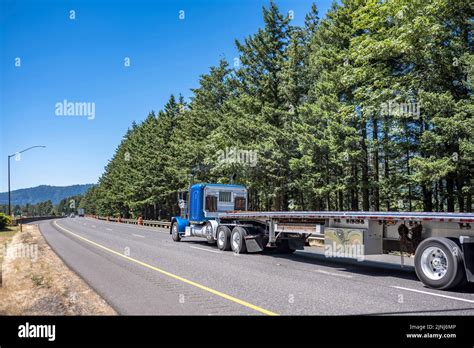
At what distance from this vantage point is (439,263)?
8516 millimetres

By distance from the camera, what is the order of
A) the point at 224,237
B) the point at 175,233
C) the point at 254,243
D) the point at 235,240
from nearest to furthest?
the point at 254,243
the point at 235,240
the point at 224,237
the point at 175,233

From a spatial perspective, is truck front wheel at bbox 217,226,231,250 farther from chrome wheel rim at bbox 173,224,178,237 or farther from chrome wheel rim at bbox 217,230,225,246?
chrome wheel rim at bbox 173,224,178,237

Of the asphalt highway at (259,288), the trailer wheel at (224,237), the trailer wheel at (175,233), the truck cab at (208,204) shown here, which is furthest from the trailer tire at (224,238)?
the trailer wheel at (175,233)

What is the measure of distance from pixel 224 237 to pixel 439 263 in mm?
9553

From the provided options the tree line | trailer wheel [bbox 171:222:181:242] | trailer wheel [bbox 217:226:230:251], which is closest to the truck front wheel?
trailer wheel [bbox 217:226:230:251]

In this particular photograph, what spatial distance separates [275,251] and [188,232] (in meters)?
5.85

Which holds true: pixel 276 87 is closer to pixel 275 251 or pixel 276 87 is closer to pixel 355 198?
pixel 355 198

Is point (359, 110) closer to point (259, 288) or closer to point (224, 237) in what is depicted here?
point (224, 237)

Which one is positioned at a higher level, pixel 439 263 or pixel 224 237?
pixel 439 263

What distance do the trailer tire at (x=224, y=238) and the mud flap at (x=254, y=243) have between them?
1491 mm

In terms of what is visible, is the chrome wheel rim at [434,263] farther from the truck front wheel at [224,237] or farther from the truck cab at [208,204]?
the truck cab at [208,204]

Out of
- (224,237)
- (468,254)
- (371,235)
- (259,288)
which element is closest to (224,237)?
(224,237)

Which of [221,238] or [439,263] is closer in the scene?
[439,263]
